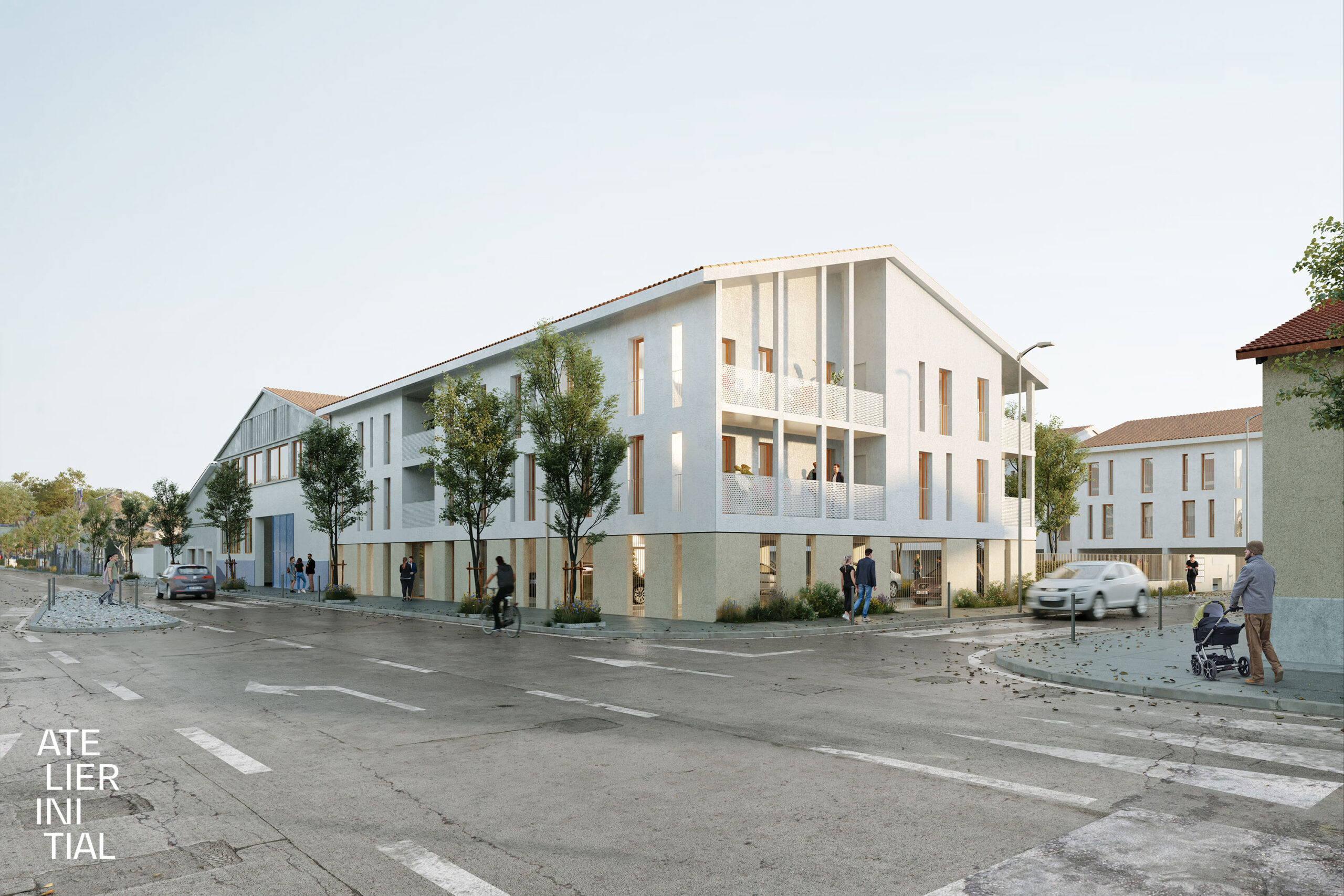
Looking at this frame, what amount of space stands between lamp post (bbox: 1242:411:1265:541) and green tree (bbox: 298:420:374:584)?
4496 centimetres

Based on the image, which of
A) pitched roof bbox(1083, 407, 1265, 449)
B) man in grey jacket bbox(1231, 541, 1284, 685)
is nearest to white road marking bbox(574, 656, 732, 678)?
man in grey jacket bbox(1231, 541, 1284, 685)

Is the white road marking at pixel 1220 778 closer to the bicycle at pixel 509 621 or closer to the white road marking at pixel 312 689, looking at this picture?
the white road marking at pixel 312 689

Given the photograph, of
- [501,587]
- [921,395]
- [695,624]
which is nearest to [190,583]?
[501,587]

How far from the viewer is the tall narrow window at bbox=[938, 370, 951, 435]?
33594 mm

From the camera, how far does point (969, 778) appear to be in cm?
732

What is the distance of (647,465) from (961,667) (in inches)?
554

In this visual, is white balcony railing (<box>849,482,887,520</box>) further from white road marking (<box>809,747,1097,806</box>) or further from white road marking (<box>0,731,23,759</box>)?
white road marking (<box>0,731,23,759</box>)

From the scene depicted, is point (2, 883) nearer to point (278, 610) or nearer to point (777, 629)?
point (777, 629)

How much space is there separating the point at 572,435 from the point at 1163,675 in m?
15.3

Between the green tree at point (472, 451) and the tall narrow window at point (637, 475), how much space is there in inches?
142

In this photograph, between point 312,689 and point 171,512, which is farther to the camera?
point 171,512

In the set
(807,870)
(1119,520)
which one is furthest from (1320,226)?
(1119,520)

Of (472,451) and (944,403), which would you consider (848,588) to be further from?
(472,451)

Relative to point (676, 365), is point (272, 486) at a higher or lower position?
lower
